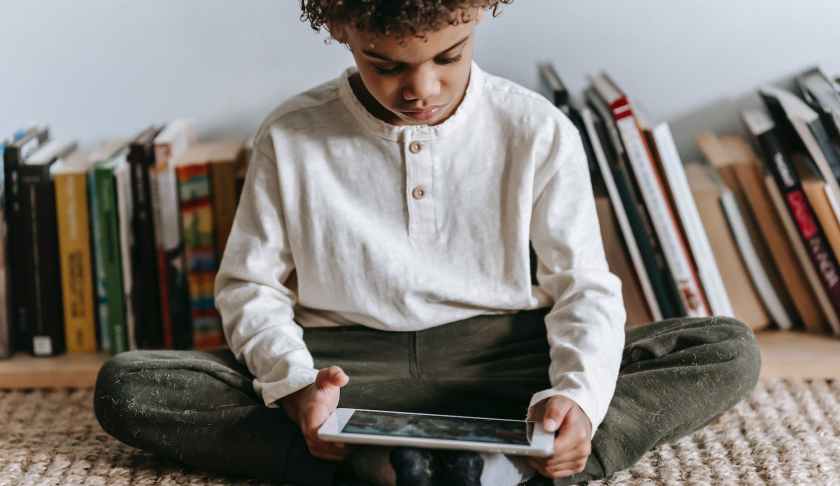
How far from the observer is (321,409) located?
1.10m

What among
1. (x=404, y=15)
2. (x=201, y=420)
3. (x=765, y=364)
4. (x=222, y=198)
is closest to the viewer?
(x=404, y=15)

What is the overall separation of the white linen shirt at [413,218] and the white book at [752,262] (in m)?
0.38

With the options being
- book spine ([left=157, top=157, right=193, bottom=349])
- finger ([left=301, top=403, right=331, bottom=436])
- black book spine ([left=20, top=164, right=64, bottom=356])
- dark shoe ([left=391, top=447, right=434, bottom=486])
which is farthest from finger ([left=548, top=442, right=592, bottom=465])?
black book spine ([left=20, top=164, right=64, bottom=356])

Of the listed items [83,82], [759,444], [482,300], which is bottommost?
[759,444]

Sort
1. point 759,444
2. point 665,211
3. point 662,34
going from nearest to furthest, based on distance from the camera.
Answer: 1. point 759,444
2. point 665,211
3. point 662,34

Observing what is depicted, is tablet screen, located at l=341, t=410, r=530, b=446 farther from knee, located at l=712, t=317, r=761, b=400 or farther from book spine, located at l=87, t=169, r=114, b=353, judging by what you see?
book spine, located at l=87, t=169, r=114, b=353

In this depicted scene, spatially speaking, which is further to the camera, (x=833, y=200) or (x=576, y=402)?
(x=833, y=200)

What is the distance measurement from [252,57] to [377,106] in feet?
1.50

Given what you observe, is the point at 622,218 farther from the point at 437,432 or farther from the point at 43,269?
the point at 43,269

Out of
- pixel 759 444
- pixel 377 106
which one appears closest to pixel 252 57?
pixel 377 106

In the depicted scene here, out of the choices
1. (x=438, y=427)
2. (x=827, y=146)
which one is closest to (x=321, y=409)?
(x=438, y=427)

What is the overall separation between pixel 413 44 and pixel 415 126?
0.18 m

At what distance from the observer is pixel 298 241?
1.27m

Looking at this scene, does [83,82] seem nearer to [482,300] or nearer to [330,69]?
[330,69]
